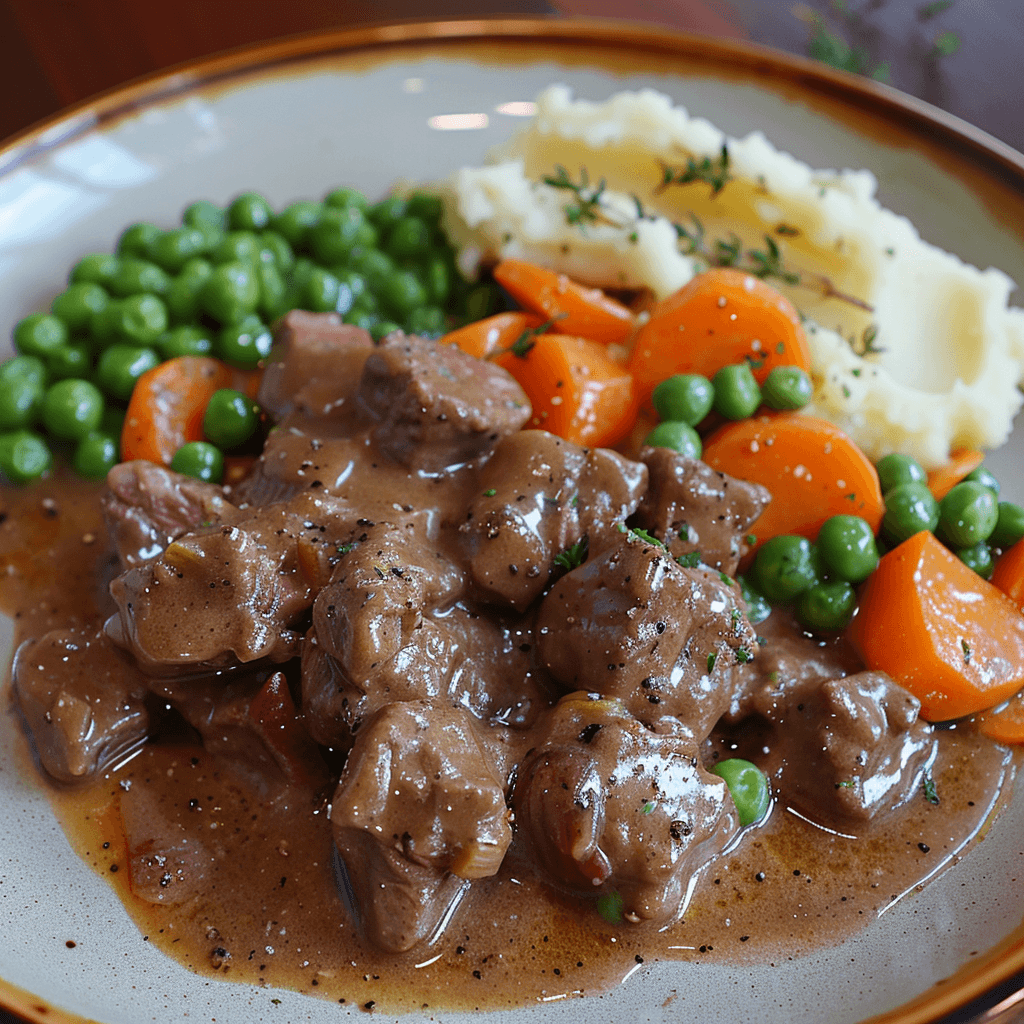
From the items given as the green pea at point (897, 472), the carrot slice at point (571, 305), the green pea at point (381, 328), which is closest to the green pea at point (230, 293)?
the green pea at point (381, 328)

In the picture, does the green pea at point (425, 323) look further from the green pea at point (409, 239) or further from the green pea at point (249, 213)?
the green pea at point (249, 213)

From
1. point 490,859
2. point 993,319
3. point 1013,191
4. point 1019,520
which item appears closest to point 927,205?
point 1013,191

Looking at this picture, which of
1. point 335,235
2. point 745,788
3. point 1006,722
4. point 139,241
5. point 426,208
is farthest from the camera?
point 426,208

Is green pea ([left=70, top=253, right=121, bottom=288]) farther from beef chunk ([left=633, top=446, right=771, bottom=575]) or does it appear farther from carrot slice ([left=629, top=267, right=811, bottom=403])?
beef chunk ([left=633, top=446, right=771, bottom=575])

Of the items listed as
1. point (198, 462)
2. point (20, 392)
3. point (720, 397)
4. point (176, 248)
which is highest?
point (176, 248)

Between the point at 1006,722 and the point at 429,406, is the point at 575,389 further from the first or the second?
the point at 1006,722

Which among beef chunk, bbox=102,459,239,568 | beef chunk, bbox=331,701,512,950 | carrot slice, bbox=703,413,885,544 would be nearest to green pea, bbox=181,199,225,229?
beef chunk, bbox=102,459,239,568

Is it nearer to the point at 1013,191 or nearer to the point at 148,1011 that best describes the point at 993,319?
the point at 1013,191

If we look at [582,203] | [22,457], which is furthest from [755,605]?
[22,457]
